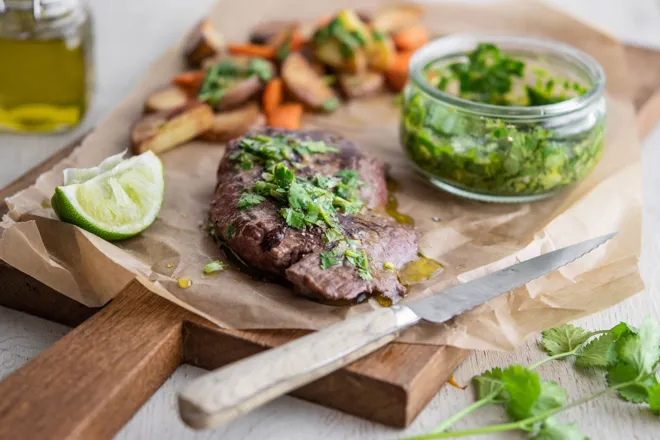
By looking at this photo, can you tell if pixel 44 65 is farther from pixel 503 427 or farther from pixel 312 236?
pixel 503 427

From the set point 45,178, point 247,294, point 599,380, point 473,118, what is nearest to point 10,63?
point 45,178

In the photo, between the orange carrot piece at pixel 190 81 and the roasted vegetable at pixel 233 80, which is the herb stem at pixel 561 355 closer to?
the roasted vegetable at pixel 233 80

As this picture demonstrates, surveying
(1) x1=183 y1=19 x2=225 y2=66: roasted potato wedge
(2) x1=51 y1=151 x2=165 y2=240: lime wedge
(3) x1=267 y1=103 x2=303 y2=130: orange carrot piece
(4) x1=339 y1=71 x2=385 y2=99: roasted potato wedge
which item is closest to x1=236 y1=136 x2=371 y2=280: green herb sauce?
(2) x1=51 y1=151 x2=165 y2=240: lime wedge

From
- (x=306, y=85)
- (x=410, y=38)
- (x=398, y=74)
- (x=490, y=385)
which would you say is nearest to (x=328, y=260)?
(x=490, y=385)

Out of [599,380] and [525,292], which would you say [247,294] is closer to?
[525,292]

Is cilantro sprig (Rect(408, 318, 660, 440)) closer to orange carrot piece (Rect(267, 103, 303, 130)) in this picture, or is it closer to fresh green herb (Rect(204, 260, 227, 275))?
fresh green herb (Rect(204, 260, 227, 275))

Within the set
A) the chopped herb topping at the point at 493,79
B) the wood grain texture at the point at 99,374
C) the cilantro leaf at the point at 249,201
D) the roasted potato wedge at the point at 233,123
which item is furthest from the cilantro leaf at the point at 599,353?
the roasted potato wedge at the point at 233,123
